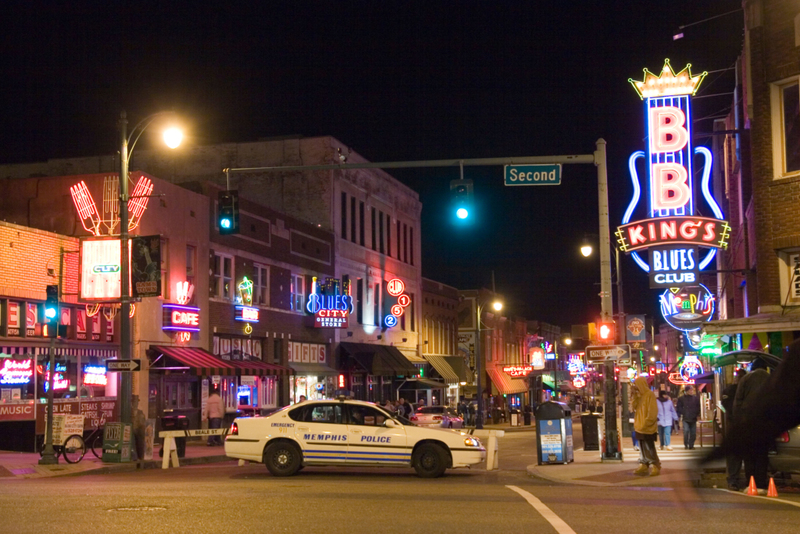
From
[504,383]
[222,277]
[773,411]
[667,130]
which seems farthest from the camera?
[504,383]

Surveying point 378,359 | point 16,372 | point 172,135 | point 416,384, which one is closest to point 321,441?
point 172,135

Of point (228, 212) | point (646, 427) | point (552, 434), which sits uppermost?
point (228, 212)

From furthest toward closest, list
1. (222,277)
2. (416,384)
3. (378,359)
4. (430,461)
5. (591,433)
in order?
(416,384) < (378,359) < (222,277) < (591,433) < (430,461)

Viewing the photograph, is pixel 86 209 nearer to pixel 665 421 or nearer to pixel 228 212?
pixel 228 212

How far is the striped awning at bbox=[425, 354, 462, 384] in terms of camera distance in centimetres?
5587

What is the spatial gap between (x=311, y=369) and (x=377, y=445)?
72.2 ft

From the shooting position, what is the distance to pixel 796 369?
2279 mm

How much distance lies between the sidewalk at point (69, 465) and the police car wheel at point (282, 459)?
465cm

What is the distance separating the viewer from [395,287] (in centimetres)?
4844

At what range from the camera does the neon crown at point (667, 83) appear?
2500 cm

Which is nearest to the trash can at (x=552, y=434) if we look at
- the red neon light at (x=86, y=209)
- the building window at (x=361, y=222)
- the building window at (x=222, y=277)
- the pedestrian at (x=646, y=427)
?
the pedestrian at (x=646, y=427)

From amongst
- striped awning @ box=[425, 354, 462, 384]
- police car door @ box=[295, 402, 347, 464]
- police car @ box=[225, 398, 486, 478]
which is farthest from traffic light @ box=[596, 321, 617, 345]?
striped awning @ box=[425, 354, 462, 384]

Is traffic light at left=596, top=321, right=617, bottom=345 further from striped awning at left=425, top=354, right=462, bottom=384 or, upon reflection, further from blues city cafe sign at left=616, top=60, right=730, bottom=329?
striped awning at left=425, top=354, right=462, bottom=384

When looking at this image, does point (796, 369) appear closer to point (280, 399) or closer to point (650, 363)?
point (280, 399)
